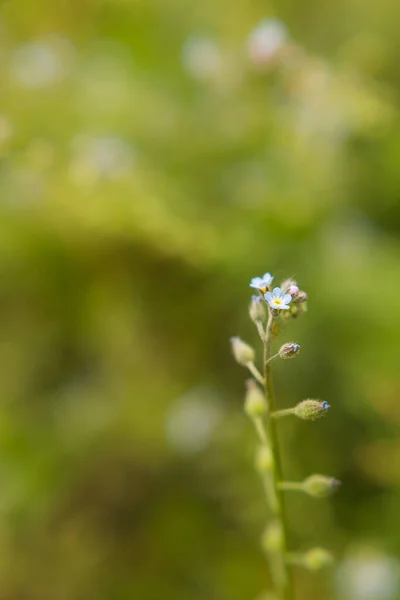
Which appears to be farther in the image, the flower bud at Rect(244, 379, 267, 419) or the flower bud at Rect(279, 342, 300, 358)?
the flower bud at Rect(244, 379, 267, 419)

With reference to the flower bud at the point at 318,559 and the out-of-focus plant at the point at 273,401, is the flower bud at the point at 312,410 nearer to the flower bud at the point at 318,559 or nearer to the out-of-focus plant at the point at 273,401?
the out-of-focus plant at the point at 273,401

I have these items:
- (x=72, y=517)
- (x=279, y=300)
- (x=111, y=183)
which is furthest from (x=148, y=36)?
(x=279, y=300)

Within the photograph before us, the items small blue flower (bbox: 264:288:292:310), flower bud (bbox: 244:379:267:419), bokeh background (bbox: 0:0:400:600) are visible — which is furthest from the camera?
bokeh background (bbox: 0:0:400:600)

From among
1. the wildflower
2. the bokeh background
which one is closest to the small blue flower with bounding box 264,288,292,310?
the bokeh background

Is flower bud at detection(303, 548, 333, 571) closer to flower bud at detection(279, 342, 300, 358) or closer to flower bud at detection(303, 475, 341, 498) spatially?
flower bud at detection(303, 475, 341, 498)

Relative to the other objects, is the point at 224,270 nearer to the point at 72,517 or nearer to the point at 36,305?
the point at 36,305

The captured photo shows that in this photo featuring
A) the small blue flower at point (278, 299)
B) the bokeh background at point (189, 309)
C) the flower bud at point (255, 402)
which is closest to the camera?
the small blue flower at point (278, 299)

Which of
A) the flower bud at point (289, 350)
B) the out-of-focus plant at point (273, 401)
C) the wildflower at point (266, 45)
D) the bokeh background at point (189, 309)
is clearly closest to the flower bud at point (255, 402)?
the out-of-focus plant at point (273, 401)
